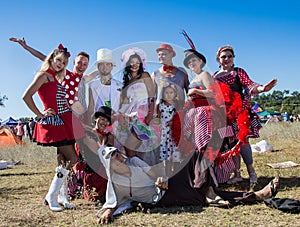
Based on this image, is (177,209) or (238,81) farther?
(238,81)

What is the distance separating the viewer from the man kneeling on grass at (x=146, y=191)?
343cm

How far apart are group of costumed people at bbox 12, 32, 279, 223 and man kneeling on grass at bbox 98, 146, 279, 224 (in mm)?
10

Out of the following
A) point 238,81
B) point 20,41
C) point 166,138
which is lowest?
point 166,138

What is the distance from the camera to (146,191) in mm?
3625

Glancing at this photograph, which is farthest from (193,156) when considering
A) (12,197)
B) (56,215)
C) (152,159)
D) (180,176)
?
(12,197)

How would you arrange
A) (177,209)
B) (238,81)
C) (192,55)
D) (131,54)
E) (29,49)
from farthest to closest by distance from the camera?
(29,49) → (238,81) → (131,54) → (192,55) → (177,209)

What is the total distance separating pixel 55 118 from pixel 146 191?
126 cm

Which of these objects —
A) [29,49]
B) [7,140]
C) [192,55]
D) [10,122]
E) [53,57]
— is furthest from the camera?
[10,122]

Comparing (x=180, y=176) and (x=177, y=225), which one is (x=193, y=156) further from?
(x=177, y=225)

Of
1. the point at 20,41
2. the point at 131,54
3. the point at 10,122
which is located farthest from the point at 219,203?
the point at 10,122

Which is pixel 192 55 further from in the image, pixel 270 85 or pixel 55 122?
pixel 55 122

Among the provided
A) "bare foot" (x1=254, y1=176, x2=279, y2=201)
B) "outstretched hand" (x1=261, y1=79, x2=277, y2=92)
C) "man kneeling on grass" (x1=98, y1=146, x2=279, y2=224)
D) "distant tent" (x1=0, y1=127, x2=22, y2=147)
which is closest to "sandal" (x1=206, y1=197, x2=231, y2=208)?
"man kneeling on grass" (x1=98, y1=146, x2=279, y2=224)

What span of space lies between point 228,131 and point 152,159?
1.03 metres

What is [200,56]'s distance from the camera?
4.12m
